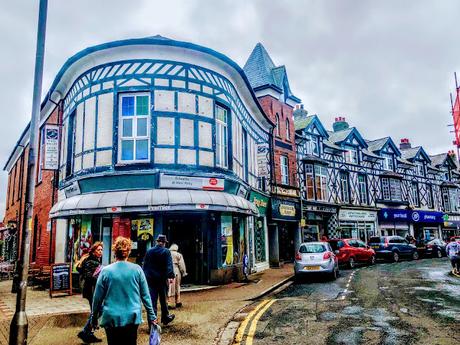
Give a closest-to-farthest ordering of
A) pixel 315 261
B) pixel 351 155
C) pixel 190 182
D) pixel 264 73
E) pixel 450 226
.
Answer: pixel 190 182
pixel 315 261
pixel 264 73
pixel 351 155
pixel 450 226

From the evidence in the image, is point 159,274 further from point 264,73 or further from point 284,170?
point 264,73

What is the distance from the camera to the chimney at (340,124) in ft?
111

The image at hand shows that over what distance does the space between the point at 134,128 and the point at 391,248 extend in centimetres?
1723

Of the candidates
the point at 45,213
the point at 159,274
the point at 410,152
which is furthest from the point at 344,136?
the point at 159,274

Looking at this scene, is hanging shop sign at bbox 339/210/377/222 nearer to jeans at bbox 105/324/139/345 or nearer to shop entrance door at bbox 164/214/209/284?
shop entrance door at bbox 164/214/209/284

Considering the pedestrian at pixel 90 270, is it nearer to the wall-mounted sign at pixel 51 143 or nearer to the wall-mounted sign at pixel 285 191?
the wall-mounted sign at pixel 51 143

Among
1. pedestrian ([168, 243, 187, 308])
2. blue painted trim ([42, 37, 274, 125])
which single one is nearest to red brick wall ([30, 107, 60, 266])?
blue painted trim ([42, 37, 274, 125])

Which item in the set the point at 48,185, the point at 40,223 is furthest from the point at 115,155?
the point at 40,223

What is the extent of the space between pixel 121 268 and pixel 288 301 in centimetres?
668

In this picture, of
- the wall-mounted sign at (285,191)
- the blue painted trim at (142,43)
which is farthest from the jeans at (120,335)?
the wall-mounted sign at (285,191)

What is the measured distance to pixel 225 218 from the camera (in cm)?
1352

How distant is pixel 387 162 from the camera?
111 feet

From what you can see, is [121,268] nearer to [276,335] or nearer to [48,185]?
[276,335]

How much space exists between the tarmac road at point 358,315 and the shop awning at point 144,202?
11.4 feet
